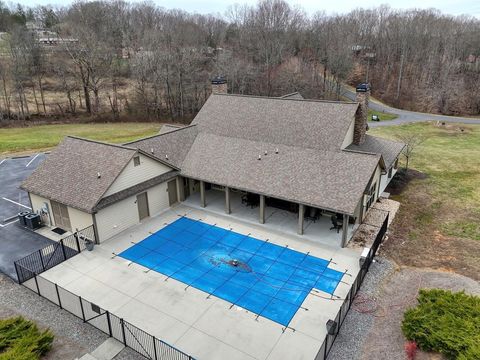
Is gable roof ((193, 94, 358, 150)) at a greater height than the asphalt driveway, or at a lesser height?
greater

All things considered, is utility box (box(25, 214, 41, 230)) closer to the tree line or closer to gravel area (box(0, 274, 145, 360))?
gravel area (box(0, 274, 145, 360))

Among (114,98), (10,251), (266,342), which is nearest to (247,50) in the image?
(114,98)

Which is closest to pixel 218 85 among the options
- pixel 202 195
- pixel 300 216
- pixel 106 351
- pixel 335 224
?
pixel 202 195

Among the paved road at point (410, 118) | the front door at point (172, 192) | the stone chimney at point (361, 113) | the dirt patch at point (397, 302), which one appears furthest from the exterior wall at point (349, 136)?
the paved road at point (410, 118)

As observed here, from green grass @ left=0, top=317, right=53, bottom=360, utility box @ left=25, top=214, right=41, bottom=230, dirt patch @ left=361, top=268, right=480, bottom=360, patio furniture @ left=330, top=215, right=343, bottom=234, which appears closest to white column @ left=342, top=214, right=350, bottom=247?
patio furniture @ left=330, top=215, right=343, bottom=234

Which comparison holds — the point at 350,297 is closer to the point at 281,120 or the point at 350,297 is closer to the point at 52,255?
the point at 281,120

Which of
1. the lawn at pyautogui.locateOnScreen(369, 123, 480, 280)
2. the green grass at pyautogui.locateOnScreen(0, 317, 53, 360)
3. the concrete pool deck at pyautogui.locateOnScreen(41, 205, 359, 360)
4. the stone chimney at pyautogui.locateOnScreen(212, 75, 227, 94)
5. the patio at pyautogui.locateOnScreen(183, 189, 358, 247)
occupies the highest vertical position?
the stone chimney at pyautogui.locateOnScreen(212, 75, 227, 94)

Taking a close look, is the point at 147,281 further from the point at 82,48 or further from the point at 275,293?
the point at 82,48
